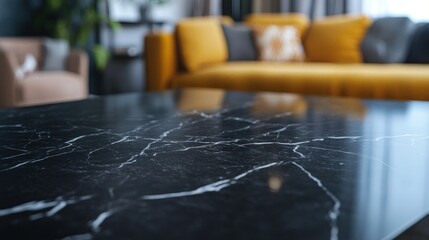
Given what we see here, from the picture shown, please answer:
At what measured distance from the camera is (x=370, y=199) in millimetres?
484

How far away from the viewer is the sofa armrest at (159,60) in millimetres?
2832

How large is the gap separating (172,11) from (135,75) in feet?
2.84

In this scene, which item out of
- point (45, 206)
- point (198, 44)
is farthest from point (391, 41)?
point (45, 206)

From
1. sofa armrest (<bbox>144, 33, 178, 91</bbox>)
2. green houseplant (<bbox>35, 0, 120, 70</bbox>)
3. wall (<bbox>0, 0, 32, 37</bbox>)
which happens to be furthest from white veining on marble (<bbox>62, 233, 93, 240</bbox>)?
wall (<bbox>0, 0, 32, 37</bbox>)

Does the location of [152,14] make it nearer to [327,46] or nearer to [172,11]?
[172,11]

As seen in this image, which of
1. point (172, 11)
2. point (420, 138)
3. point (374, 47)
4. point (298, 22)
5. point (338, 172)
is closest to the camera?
point (338, 172)

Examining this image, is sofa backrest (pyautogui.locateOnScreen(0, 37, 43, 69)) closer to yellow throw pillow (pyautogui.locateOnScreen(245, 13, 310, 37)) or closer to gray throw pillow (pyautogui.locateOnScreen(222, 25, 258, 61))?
gray throw pillow (pyautogui.locateOnScreen(222, 25, 258, 61))

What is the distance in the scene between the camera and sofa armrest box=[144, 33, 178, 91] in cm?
283

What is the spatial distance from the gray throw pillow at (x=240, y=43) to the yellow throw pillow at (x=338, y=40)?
0.37 meters

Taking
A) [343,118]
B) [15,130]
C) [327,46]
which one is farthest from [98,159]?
[327,46]

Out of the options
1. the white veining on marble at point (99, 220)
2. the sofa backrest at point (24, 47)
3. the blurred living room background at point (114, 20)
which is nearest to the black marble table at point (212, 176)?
the white veining on marble at point (99, 220)

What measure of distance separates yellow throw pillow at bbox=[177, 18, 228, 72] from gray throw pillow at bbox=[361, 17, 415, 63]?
912mm

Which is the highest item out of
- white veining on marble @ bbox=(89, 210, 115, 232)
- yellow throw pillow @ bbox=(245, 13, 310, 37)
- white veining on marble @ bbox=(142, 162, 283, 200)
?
yellow throw pillow @ bbox=(245, 13, 310, 37)

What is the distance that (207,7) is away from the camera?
14.9 ft
